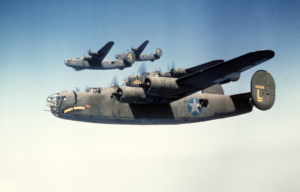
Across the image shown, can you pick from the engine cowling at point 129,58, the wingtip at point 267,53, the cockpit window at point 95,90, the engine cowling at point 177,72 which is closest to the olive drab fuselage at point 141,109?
the cockpit window at point 95,90

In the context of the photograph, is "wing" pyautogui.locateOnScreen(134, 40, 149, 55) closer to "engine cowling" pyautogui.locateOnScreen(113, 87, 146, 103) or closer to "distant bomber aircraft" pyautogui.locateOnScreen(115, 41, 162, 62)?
"distant bomber aircraft" pyautogui.locateOnScreen(115, 41, 162, 62)

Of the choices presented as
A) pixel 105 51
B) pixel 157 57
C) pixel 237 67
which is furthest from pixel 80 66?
pixel 237 67

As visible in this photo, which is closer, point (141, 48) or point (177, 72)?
point (177, 72)

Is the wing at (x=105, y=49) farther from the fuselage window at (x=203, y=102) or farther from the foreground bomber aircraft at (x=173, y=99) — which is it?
the fuselage window at (x=203, y=102)

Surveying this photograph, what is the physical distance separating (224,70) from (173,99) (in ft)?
10.8

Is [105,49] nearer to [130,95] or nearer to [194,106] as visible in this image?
[194,106]

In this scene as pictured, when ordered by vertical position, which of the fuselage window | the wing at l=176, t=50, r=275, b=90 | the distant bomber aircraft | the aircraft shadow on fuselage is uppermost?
the distant bomber aircraft

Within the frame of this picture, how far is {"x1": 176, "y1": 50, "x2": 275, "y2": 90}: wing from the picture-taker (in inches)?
385

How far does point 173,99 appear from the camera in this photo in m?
13.0

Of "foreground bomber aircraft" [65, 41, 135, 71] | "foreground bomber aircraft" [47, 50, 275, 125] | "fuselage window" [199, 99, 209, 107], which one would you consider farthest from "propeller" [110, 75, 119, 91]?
"foreground bomber aircraft" [65, 41, 135, 71]

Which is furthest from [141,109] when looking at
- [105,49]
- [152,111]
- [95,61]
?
[95,61]

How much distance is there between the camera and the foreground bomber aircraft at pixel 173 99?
442 inches

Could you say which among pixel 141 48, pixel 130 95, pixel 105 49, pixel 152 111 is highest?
pixel 141 48

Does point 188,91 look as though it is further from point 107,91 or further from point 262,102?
point 262,102
